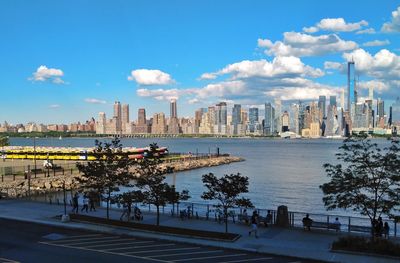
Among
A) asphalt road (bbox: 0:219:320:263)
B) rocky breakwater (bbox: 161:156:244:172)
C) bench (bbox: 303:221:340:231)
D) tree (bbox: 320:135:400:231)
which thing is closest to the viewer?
asphalt road (bbox: 0:219:320:263)

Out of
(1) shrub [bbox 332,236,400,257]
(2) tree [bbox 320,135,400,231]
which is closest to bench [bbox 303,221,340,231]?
(2) tree [bbox 320,135,400,231]

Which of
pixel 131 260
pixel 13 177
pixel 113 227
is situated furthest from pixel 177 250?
pixel 13 177

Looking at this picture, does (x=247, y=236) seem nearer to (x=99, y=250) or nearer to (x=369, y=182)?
(x=369, y=182)

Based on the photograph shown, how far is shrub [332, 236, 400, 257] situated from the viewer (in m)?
20.9

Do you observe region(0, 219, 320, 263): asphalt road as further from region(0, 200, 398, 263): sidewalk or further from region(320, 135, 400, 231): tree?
region(320, 135, 400, 231): tree

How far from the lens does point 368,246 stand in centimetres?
2158

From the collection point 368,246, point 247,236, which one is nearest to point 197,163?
point 247,236

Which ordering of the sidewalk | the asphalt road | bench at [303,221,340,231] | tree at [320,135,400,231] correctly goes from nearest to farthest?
1. the asphalt road
2. the sidewalk
3. tree at [320,135,400,231]
4. bench at [303,221,340,231]

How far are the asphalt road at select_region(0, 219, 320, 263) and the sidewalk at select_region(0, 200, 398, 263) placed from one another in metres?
0.74

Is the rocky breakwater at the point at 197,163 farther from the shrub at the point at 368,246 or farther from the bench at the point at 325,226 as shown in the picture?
the shrub at the point at 368,246

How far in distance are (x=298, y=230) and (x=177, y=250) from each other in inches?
331

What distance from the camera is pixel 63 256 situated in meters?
21.1

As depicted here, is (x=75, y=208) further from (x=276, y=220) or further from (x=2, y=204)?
(x=276, y=220)

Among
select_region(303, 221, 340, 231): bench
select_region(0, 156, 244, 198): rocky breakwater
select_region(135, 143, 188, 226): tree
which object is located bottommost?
select_region(0, 156, 244, 198): rocky breakwater
